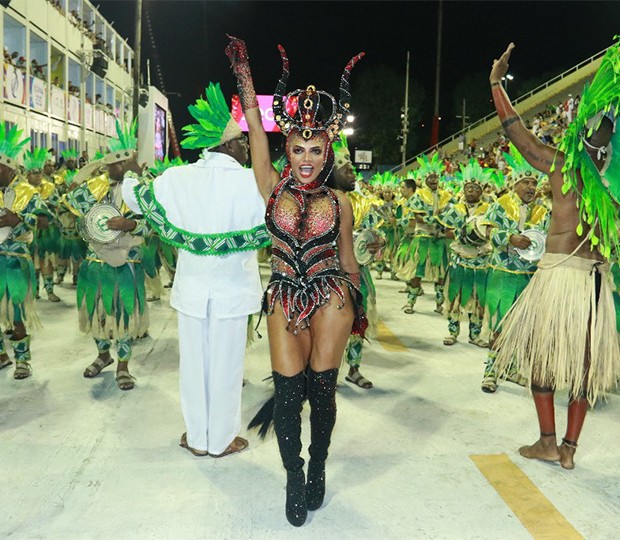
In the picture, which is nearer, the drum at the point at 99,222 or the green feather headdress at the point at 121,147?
the drum at the point at 99,222

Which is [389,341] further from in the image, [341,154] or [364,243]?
[341,154]

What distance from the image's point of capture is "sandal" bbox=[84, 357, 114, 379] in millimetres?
5410

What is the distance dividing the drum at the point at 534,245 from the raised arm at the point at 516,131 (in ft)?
4.06

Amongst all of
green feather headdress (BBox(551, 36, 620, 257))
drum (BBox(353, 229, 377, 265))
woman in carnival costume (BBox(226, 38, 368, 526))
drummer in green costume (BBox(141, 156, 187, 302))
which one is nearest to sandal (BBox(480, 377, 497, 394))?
drum (BBox(353, 229, 377, 265))

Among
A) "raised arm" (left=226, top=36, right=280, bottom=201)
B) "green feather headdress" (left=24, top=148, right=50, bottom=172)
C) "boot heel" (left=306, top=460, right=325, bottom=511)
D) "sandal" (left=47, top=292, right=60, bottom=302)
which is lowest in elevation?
"boot heel" (left=306, top=460, right=325, bottom=511)

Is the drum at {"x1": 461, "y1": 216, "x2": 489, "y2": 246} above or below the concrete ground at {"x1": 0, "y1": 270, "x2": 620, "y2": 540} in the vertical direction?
above

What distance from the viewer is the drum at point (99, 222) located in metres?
4.73

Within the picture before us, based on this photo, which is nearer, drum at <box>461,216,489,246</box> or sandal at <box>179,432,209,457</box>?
sandal at <box>179,432,209,457</box>

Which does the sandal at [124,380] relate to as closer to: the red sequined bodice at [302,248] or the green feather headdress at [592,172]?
the red sequined bodice at [302,248]

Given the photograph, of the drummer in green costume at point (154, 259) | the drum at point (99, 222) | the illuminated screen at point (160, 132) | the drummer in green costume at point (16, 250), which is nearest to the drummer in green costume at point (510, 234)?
the drum at point (99, 222)

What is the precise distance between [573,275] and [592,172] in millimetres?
595

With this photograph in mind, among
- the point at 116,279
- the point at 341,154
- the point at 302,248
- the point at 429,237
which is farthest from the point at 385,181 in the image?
the point at 302,248

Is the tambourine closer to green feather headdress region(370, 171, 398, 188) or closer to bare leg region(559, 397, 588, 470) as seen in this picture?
bare leg region(559, 397, 588, 470)

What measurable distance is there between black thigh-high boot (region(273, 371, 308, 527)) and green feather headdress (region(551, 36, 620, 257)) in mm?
1818
